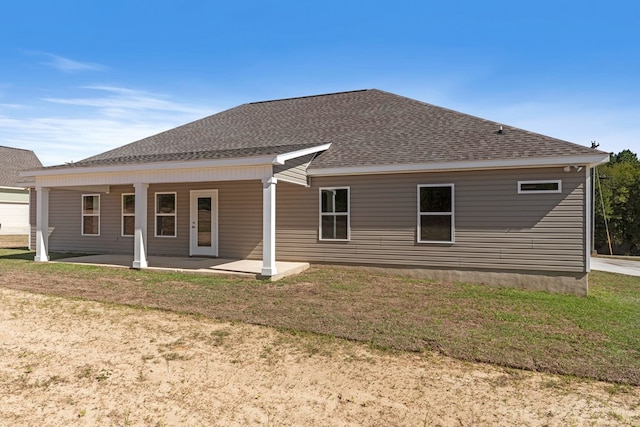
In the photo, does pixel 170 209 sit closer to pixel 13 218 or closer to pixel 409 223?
pixel 409 223

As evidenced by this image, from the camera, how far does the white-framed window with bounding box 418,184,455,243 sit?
31.5ft

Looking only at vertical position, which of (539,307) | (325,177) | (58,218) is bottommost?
(539,307)

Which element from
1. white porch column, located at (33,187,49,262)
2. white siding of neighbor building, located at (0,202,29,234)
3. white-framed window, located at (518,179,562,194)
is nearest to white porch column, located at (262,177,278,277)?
white-framed window, located at (518,179,562,194)

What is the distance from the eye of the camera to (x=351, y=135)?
12.0 m

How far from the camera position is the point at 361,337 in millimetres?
5121

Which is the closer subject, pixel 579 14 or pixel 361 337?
pixel 361 337

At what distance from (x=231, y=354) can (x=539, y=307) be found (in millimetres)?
5684

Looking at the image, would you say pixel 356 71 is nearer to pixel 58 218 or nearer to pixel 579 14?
pixel 579 14

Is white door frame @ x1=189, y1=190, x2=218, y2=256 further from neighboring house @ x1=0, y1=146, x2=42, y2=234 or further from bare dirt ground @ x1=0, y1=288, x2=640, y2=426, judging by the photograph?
neighboring house @ x1=0, y1=146, x2=42, y2=234

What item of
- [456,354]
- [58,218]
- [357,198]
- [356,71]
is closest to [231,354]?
[456,354]

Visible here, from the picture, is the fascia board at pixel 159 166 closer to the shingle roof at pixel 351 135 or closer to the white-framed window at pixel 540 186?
the shingle roof at pixel 351 135

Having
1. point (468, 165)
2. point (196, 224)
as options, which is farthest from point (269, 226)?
point (468, 165)

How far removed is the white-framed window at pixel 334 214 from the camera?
10516mm

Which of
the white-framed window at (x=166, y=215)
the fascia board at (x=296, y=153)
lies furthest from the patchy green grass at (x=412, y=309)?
the fascia board at (x=296, y=153)
